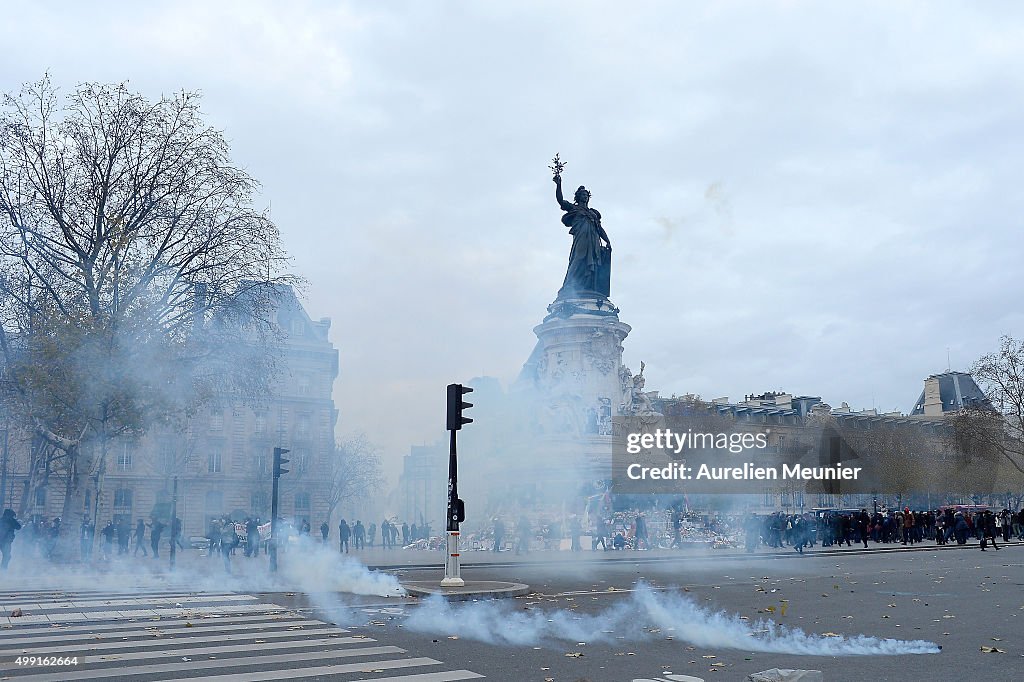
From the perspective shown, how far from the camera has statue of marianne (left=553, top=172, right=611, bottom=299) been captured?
163 feet

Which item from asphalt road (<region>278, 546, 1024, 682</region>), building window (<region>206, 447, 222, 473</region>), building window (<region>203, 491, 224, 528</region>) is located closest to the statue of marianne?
asphalt road (<region>278, 546, 1024, 682</region>)

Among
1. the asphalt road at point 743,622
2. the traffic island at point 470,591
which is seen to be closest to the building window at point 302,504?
the asphalt road at point 743,622

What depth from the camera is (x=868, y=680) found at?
8461 millimetres

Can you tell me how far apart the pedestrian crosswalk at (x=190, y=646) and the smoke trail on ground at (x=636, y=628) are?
1.80 m

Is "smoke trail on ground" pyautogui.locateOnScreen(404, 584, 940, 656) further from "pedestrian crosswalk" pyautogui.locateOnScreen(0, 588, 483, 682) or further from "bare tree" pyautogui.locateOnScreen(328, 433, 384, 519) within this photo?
"bare tree" pyautogui.locateOnScreen(328, 433, 384, 519)

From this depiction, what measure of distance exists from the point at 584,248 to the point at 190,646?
4171 cm

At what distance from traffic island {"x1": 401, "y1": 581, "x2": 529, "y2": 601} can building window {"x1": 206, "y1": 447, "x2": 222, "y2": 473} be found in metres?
46.4

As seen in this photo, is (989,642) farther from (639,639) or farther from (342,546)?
(342,546)

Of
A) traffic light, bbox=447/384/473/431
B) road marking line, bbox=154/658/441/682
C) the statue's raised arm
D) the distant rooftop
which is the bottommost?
road marking line, bbox=154/658/441/682

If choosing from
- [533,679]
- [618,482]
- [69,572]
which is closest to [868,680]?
[533,679]

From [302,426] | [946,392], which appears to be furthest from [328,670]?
[946,392]

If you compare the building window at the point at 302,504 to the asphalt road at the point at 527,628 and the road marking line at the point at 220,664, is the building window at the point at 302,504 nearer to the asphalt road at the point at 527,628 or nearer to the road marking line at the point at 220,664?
the asphalt road at the point at 527,628

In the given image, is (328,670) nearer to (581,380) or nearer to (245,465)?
(581,380)

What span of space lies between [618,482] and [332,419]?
25.8m
